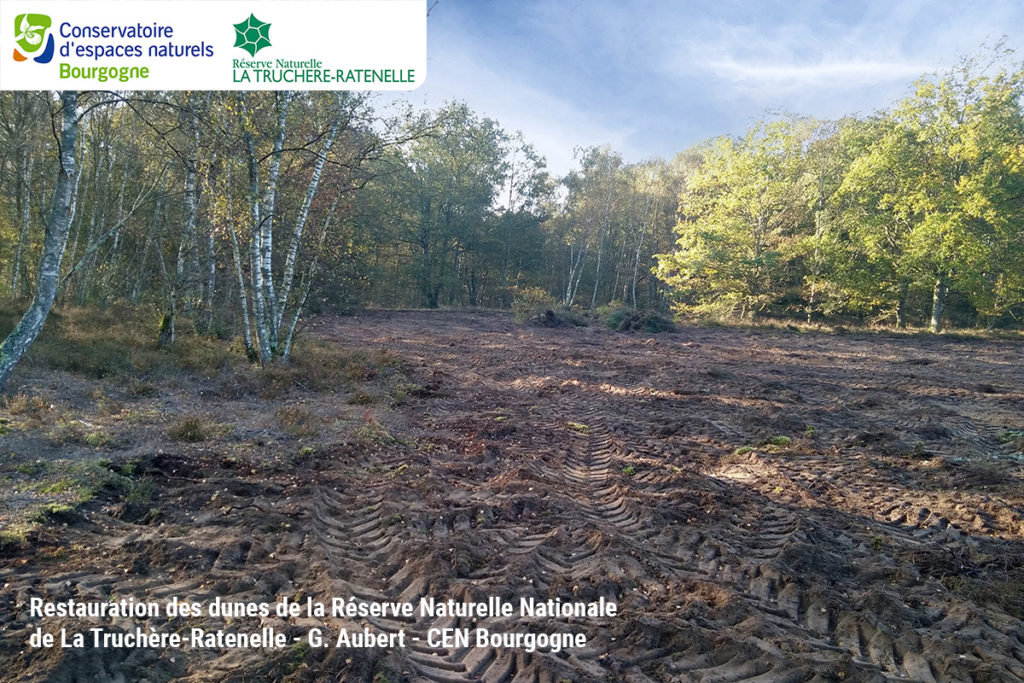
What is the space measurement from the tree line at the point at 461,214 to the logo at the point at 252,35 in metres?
0.96

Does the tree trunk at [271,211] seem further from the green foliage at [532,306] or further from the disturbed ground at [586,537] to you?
the green foliage at [532,306]

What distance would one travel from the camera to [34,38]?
6398 millimetres

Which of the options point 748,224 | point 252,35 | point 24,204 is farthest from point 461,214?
point 252,35

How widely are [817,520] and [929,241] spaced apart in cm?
2391

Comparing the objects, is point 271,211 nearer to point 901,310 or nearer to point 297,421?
point 297,421

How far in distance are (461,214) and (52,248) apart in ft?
97.7

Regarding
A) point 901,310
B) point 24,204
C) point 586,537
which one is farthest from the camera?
point 901,310

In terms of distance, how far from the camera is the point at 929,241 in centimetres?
2208

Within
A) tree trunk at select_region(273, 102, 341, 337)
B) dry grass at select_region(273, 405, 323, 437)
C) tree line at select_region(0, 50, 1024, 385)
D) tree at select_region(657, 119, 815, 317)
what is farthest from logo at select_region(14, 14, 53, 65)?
tree at select_region(657, 119, 815, 317)

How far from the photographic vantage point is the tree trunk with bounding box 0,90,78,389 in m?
6.00

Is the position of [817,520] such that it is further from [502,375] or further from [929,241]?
[929,241]

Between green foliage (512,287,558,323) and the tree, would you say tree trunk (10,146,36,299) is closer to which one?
green foliage (512,287,558,323)

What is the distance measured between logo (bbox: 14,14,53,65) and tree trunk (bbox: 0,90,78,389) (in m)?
0.90

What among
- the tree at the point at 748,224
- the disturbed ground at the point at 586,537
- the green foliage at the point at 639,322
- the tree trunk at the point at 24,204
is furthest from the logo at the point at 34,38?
the tree at the point at 748,224
